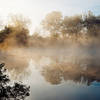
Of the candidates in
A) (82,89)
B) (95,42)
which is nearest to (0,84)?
(82,89)

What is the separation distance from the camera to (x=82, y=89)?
38.7ft

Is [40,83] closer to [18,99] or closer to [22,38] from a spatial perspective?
[18,99]

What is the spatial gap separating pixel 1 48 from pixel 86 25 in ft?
65.0

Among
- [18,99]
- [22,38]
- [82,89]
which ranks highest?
[22,38]

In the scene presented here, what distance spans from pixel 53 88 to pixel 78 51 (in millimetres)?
28754

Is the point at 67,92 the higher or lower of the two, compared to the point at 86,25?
lower

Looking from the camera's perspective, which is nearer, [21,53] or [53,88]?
[53,88]

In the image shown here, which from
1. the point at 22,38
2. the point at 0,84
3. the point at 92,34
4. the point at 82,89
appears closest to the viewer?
the point at 0,84

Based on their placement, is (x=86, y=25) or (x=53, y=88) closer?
(x=53, y=88)

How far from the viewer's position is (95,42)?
40531 millimetres

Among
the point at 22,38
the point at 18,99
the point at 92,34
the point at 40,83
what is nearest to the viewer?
the point at 18,99

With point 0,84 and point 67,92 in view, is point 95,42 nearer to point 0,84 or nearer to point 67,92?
point 67,92

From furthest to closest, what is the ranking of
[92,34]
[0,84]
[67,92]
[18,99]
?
[92,34] → [67,92] → [18,99] → [0,84]

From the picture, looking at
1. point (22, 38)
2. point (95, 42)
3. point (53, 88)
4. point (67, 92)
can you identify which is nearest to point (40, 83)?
point (53, 88)
